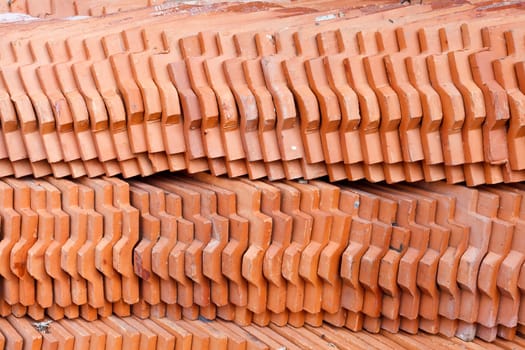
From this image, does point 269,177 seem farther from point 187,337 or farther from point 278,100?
point 187,337

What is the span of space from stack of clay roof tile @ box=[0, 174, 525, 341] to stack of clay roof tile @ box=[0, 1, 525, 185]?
0.10 meters

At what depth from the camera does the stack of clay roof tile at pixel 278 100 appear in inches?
118

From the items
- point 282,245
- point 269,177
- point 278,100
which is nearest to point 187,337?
point 282,245

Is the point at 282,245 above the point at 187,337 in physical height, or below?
above

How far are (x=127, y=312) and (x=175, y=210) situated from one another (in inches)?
22.9

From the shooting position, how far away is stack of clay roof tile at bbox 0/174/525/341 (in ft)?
10.4

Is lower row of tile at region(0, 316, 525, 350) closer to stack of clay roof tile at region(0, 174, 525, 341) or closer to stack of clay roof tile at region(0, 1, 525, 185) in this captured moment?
stack of clay roof tile at region(0, 174, 525, 341)

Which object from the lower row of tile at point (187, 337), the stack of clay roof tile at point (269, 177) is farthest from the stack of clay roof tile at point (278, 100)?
the lower row of tile at point (187, 337)

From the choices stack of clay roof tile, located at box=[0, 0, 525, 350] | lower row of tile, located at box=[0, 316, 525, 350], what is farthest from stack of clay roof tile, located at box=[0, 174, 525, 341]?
lower row of tile, located at box=[0, 316, 525, 350]

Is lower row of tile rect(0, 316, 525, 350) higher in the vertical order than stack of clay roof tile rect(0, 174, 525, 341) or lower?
lower

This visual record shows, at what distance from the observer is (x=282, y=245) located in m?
3.24

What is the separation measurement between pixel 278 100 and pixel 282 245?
613 millimetres

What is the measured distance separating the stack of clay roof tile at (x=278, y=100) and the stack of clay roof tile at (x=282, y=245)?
0.34 ft

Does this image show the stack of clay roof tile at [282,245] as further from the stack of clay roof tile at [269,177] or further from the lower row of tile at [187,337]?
the lower row of tile at [187,337]
